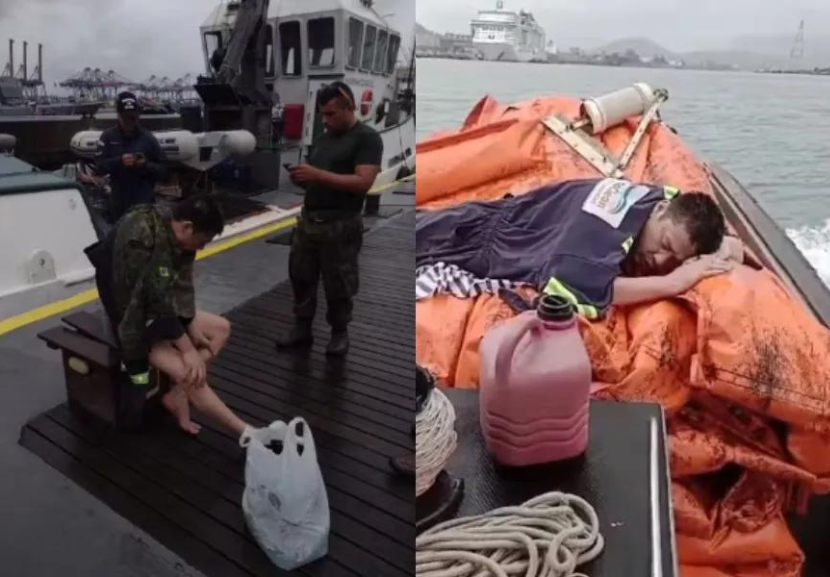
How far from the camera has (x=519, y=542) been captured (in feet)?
3.19

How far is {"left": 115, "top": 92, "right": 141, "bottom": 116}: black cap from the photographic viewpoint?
753mm

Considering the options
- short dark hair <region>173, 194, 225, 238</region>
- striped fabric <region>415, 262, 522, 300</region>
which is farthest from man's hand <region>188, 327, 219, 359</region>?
striped fabric <region>415, 262, 522, 300</region>

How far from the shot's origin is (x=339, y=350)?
33.8 inches

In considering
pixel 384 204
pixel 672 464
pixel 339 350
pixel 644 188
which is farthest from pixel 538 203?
pixel 384 204

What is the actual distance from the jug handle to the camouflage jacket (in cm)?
53

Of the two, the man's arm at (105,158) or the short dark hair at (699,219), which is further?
the short dark hair at (699,219)

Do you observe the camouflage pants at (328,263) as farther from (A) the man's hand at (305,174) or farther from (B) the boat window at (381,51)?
(B) the boat window at (381,51)

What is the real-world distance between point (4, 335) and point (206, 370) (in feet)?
0.71

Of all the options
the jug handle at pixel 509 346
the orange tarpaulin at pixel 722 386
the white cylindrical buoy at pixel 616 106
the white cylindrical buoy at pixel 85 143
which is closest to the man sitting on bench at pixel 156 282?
the white cylindrical buoy at pixel 85 143

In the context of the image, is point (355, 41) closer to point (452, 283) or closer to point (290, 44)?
point (290, 44)

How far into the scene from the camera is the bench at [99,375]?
73 centimetres

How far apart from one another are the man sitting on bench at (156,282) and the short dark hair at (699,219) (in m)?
1.47

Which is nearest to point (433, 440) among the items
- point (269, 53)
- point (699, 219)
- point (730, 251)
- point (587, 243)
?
point (269, 53)

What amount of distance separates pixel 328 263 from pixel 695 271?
130 cm
